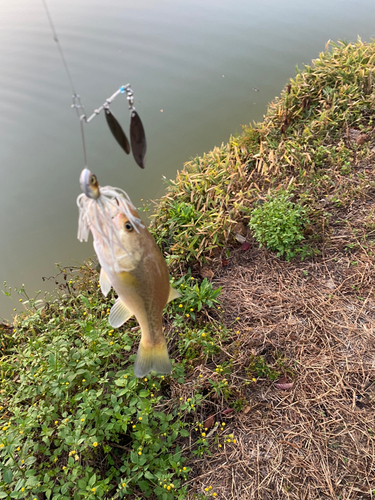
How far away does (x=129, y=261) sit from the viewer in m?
1.05

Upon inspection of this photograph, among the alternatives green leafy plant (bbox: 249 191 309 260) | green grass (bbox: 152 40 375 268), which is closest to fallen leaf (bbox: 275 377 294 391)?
green leafy plant (bbox: 249 191 309 260)

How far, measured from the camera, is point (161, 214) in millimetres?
3344

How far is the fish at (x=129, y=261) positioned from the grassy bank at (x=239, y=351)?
0.73 meters

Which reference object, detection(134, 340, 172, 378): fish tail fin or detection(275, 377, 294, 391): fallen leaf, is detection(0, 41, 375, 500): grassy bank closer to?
detection(275, 377, 294, 391): fallen leaf

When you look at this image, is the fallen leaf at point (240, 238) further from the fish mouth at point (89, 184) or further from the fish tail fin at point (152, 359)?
the fish mouth at point (89, 184)

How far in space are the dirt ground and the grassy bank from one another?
0.01 m

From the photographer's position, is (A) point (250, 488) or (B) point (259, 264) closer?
(A) point (250, 488)

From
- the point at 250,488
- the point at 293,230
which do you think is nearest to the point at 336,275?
the point at 293,230

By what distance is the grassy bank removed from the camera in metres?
1.75

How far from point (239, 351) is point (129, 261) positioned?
1.60 metres

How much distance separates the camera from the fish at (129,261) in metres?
0.96

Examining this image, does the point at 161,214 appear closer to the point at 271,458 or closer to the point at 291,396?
the point at 291,396

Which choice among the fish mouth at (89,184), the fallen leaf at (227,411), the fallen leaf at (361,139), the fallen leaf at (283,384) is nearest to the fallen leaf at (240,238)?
the fallen leaf at (283,384)

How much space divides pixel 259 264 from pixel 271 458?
160 cm
